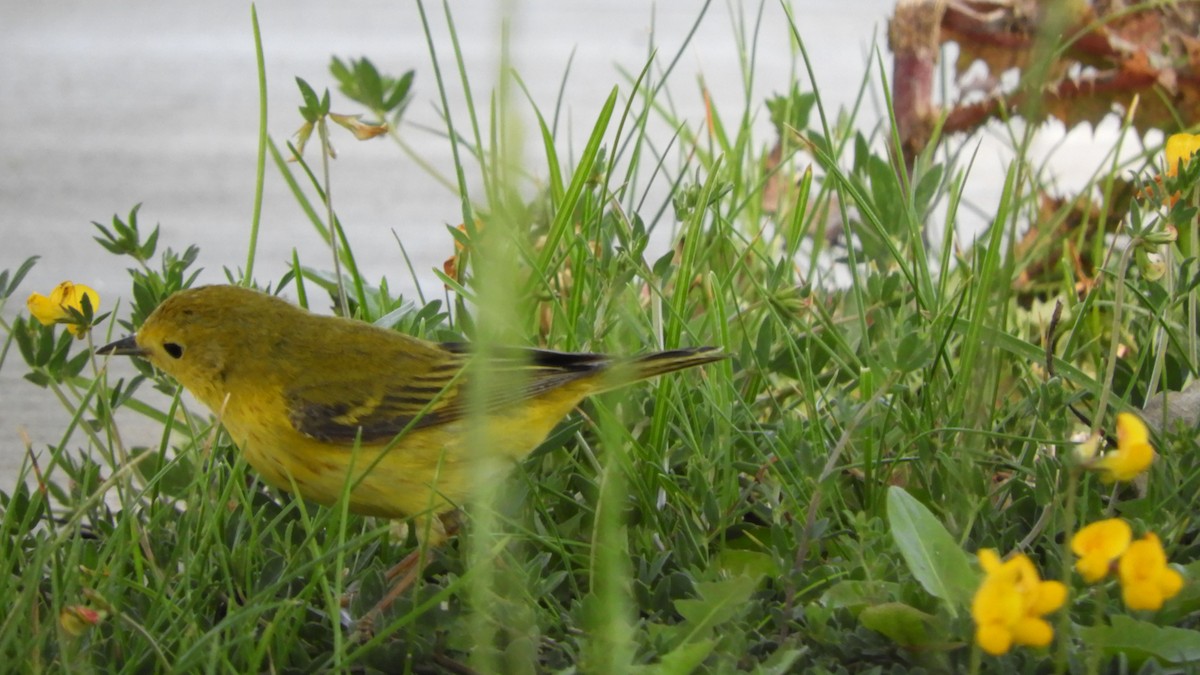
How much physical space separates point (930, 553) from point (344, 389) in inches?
45.6

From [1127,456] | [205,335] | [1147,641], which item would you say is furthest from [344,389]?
[1127,456]

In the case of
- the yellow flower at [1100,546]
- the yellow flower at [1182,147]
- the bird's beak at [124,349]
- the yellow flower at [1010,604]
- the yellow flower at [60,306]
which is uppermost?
the yellow flower at [1182,147]

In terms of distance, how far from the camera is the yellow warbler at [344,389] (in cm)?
243

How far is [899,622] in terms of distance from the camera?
1812 millimetres

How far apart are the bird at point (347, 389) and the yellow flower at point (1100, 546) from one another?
2.75 ft

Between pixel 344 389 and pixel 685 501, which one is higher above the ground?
pixel 344 389

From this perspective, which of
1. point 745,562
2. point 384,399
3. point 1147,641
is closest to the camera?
point 1147,641

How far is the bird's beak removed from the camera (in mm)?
2586

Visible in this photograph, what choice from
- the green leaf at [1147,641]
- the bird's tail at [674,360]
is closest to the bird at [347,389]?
the bird's tail at [674,360]

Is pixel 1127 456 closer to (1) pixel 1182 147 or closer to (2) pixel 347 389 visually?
(1) pixel 1182 147

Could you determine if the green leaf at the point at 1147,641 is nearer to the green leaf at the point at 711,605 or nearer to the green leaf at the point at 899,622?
the green leaf at the point at 899,622

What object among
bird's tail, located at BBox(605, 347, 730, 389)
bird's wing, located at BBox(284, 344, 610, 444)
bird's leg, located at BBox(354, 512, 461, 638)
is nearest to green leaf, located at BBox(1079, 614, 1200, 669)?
bird's tail, located at BBox(605, 347, 730, 389)

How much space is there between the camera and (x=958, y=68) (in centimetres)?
373

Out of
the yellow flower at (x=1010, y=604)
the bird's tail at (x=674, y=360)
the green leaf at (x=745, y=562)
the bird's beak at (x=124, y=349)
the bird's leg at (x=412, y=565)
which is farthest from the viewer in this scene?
the bird's beak at (x=124, y=349)
